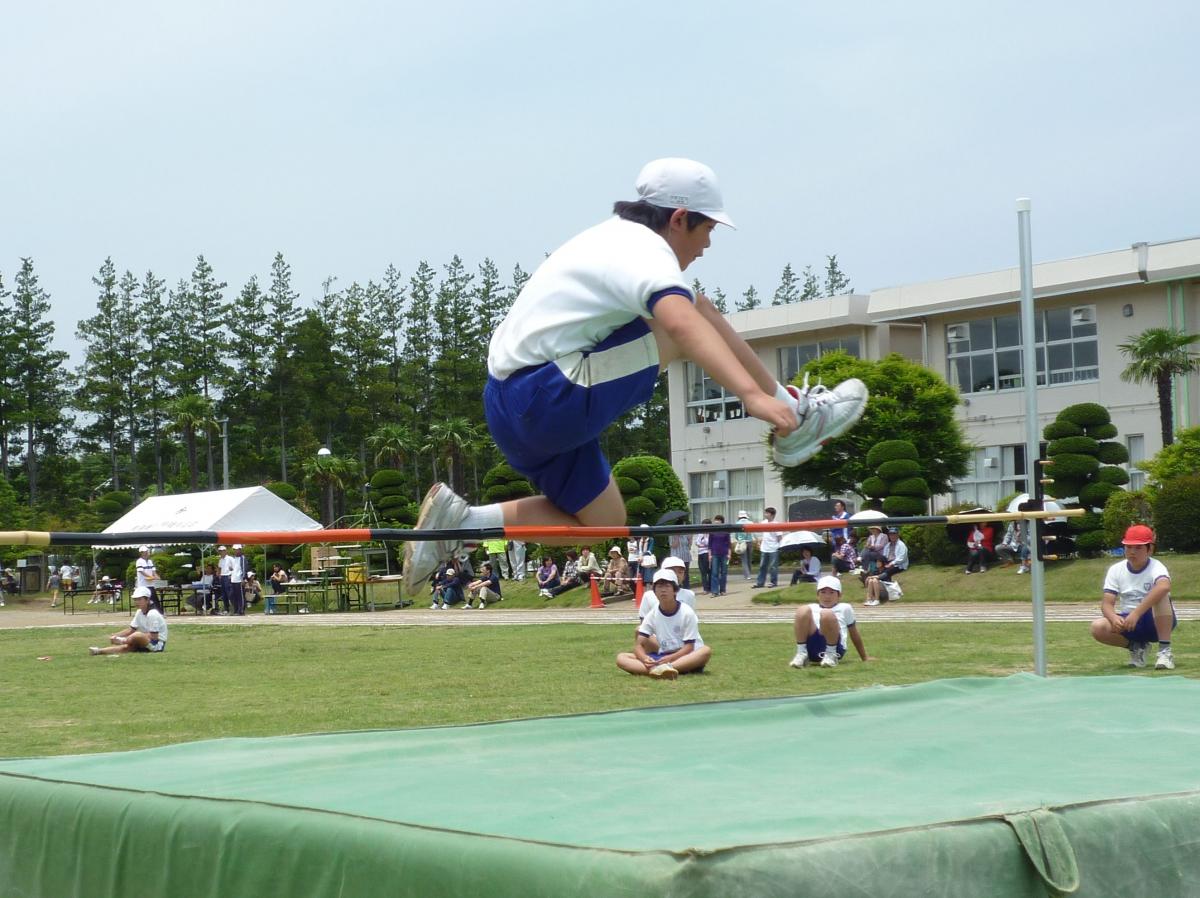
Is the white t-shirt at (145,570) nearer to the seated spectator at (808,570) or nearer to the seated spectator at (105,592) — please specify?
the seated spectator at (105,592)

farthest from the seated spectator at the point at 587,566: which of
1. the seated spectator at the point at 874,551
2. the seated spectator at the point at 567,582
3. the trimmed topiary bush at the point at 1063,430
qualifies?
the trimmed topiary bush at the point at 1063,430

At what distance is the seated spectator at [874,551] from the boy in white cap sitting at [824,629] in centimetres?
1050

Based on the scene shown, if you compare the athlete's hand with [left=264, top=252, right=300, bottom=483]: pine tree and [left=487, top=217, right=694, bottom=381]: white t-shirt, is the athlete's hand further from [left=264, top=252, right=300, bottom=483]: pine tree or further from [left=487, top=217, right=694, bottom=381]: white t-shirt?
[left=264, top=252, right=300, bottom=483]: pine tree

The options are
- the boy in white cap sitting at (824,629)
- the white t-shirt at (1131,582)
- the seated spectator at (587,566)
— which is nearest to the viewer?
Answer: the white t-shirt at (1131,582)

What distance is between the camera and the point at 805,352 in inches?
1447

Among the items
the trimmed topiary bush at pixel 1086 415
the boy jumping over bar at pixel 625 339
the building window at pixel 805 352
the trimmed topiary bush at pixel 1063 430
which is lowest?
the boy jumping over bar at pixel 625 339

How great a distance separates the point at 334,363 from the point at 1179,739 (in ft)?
197

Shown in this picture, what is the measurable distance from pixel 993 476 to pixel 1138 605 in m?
24.3

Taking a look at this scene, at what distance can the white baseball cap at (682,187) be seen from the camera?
3863mm

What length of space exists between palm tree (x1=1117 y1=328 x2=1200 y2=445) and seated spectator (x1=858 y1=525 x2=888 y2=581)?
879cm

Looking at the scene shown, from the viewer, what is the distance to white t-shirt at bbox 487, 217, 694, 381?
138 inches

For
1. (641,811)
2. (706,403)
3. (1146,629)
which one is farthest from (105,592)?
(641,811)

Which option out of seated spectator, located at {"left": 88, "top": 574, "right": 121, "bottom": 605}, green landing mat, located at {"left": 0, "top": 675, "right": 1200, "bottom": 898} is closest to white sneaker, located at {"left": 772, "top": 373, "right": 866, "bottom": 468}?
green landing mat, located at {"left": 0, "top": 675, "right": 1200, "bottom": 898}

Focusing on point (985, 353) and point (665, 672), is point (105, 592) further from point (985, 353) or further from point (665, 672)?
point (665, 672)
